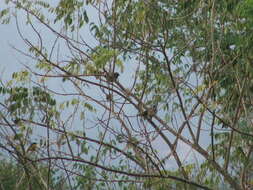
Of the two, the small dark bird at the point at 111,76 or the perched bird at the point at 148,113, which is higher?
the small dark bird at the point at 111,76

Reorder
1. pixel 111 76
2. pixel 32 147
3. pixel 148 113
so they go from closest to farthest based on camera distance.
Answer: pixel 111 76 → pixel 32 147 → pixel 148 113

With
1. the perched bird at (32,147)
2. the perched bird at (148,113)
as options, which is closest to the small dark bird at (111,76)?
the perched bird at (148,113)

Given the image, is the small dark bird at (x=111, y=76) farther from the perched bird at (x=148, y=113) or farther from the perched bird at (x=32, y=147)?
the perched bird at (x=32, y=147)

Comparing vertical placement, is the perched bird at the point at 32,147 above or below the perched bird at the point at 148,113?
below

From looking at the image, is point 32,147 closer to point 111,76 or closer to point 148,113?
point 111,76

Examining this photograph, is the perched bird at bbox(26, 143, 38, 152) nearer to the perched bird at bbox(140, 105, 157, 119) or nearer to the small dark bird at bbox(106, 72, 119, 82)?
the small dark bird at bbox(106, 72, 119, 82)

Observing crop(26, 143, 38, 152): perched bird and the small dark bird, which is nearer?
the small dark bird

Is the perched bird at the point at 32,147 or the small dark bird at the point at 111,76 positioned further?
the perched bird at the point at 32,147

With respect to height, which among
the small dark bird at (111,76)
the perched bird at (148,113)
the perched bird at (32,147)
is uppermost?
the small dark bird at (111,76)

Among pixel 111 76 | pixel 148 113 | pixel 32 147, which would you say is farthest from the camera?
pixel 148 113

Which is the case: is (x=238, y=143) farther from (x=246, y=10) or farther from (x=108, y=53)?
(x=108, y=53)

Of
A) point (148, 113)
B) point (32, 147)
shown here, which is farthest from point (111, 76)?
point (32, 147)

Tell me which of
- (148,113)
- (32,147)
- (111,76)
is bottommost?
(32,147)

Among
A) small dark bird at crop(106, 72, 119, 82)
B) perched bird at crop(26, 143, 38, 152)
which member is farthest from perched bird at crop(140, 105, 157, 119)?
perched bird at crop(26, 143, 38, 152)
